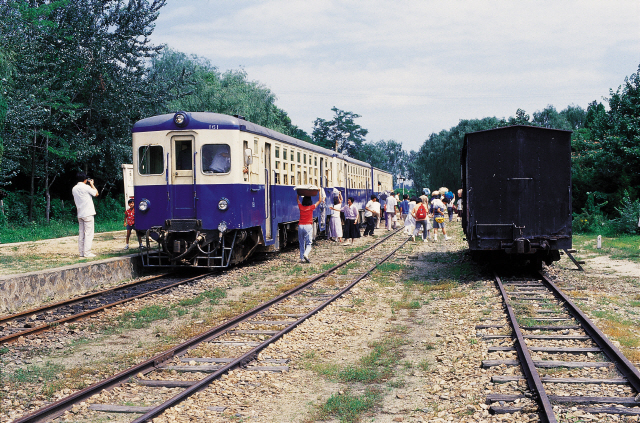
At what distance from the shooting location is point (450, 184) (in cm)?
6606

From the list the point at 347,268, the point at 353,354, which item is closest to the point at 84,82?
the point at 347,268

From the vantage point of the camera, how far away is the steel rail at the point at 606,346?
5.60m

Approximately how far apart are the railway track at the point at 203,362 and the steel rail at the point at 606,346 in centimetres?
331

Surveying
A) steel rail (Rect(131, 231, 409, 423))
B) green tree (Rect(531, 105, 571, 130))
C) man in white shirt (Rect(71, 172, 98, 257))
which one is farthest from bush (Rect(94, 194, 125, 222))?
green tree (Rect(531, 105, 571, 130))

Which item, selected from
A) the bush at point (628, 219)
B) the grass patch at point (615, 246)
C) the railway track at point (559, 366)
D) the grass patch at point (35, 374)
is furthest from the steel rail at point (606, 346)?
the bush at point (628, 219)

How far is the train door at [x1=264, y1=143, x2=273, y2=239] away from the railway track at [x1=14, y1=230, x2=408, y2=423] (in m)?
5.03

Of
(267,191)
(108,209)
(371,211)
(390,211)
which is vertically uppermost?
(267,191)

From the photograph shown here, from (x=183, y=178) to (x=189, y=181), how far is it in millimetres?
155

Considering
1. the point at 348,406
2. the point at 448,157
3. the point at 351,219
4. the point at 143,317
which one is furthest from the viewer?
the point at 448,157

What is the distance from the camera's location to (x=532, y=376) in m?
5.64

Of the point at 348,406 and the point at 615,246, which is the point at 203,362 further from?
the point at 615,246

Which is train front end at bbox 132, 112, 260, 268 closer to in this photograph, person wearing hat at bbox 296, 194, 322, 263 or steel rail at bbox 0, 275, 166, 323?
steel rail at bbox 0, 275, 166, 323

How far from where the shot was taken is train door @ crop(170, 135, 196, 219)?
43.3ft

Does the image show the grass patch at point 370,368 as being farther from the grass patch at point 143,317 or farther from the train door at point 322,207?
the train door at point 322,207
